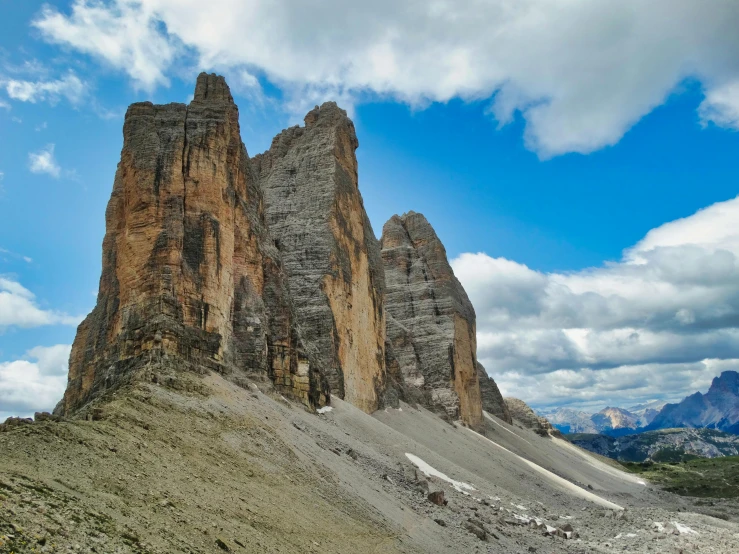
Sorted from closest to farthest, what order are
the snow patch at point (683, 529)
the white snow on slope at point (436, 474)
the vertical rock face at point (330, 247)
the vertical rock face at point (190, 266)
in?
the vertical rock face at point (190, 266) → the snow patch at point (683, 529) → the white snow on slope at point (436, 474) → the vertical rock face at point (330, 247)

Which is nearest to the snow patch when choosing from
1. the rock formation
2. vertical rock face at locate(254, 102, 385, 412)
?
vertical rock face at locate(254, 102, 385, 412)

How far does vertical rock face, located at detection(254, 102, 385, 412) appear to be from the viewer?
134 ft

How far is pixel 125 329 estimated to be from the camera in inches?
971

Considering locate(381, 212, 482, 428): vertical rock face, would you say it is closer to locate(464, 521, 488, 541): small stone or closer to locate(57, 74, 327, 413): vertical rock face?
locate(57, 74, 327, 413): vertical rock face

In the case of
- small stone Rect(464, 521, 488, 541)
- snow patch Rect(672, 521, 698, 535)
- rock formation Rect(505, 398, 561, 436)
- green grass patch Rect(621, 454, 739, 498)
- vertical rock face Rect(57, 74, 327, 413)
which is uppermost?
vertical rock face Rect(57, 74, 327, 413)

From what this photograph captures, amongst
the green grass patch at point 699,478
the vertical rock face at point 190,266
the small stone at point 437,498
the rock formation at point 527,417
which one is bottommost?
the green grass patch at point 699,478

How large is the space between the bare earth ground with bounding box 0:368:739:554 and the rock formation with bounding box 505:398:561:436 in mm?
64804

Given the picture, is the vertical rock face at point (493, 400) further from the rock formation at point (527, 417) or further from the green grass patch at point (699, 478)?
the green grass patch at point (699, 478)

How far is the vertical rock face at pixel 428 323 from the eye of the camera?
205 ft

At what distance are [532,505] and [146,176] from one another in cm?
2394

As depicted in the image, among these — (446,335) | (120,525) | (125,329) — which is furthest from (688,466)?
(120,525)

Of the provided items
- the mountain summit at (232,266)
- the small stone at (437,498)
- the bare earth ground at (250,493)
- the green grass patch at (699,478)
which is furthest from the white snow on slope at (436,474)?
the green grass patch at (699,478)

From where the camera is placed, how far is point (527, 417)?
330ft

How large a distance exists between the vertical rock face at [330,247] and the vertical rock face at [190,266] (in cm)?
629
